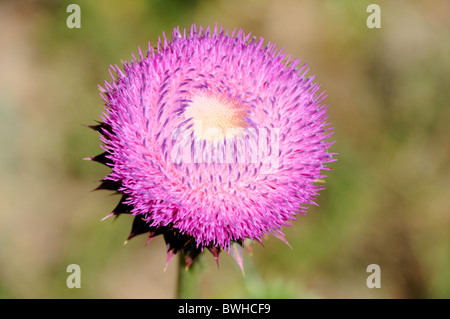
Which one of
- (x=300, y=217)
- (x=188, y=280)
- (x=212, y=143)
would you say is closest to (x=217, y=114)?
(x=212, y=143)

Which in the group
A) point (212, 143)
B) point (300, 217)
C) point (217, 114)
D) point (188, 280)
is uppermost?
point (217, 114)

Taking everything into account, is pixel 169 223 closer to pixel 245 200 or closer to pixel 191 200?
pixel 191 200

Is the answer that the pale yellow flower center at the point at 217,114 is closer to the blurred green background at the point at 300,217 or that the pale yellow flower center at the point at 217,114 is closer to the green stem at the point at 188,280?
the green stem at the point at 188,280

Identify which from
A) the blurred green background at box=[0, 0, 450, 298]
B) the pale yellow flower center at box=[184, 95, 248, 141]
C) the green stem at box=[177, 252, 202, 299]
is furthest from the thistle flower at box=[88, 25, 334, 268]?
the blurred green background at box=[0, 0, 450, 298]

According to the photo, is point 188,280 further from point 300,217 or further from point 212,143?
point 300,217

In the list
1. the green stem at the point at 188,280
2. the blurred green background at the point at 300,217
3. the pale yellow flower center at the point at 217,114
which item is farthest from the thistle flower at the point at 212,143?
the blurred green background at the point at 300,217

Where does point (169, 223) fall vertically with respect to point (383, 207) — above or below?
below

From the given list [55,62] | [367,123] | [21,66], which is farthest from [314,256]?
[21,66]
